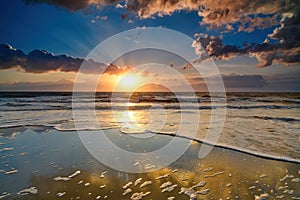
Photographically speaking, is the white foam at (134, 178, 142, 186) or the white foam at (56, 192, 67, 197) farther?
the white foam at (134, 178, 142, 186)

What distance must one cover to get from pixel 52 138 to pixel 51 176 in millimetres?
3912

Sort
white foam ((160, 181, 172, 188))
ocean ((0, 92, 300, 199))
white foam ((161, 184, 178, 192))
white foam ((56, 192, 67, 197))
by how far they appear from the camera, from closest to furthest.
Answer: white foam ((56, 192, 67, 197)), ocean ((0, 92, 300, 199)), white foam ((161, 184, 178, 192)), white foam ((160, 181, 172, 188))

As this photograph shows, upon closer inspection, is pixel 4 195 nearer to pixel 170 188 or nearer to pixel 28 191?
pixel 28 191

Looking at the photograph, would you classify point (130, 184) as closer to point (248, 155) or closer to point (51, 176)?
point (51, 176)

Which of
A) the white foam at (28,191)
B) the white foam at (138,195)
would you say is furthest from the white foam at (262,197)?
the white foam at (28,191)

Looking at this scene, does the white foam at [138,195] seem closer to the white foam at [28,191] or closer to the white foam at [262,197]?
the white foam at [28,191]

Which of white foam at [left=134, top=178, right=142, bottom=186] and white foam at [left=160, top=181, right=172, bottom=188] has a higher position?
white foam at [left=160, top=181, right=172, bottom=188]

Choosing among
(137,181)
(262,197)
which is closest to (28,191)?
(137,181)

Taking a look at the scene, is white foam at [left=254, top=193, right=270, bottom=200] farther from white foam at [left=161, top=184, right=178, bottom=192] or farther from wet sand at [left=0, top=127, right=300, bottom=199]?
white foam at [left=161, top=184, right=178, bottom=192]

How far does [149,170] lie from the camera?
480cm

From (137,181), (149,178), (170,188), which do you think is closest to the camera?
(170,188)

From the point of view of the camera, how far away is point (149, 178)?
14.3ft

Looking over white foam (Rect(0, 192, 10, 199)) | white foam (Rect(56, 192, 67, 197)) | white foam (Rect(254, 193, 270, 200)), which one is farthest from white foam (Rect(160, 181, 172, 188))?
white foam (Rect(0, 192, 10, 199))

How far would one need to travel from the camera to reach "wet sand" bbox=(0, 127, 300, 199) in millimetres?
3639
